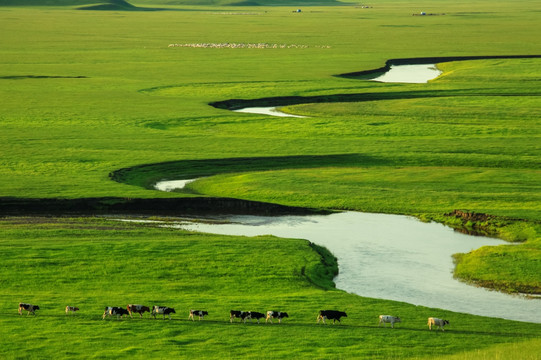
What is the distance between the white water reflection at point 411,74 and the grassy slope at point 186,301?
66037 mm

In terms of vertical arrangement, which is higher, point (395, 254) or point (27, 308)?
point (27, 308)

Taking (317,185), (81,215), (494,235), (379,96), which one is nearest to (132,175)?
(81,215)

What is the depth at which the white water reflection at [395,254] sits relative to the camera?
2964 centimetres

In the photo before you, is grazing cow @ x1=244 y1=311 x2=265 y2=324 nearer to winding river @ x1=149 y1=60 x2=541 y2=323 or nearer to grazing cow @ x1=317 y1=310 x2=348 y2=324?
grazing cow @ x1=317 y1=310 x2=348 y2=324

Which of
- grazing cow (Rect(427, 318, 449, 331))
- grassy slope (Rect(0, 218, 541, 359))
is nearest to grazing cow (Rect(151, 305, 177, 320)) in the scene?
grassy slope (Rect(0, 218, 541, 359))

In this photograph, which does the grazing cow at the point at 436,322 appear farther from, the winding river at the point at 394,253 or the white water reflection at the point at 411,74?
the white water reflection at the point at 411,74

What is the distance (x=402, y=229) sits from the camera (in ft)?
130

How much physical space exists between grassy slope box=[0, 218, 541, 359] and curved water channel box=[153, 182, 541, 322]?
65.4 inches

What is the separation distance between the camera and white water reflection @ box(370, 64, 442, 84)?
3937 inches

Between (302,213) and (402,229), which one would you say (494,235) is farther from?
(302,213)

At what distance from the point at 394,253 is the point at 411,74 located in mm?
74215

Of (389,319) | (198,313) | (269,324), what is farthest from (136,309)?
(389,319)

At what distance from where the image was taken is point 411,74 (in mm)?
106688

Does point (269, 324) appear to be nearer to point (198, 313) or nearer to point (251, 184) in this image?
point (198, 313)
